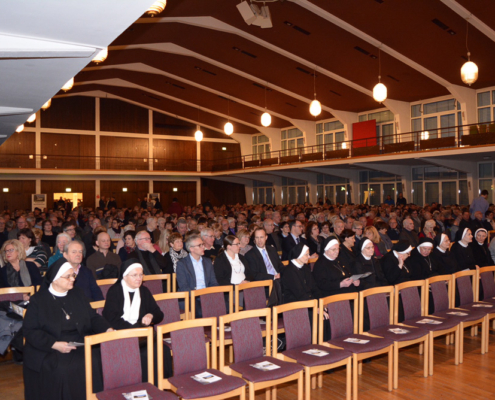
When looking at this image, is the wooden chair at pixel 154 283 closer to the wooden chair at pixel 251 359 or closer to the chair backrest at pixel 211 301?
the chair backrest at pixel 211 301

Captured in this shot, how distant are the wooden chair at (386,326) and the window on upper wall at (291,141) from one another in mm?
19774

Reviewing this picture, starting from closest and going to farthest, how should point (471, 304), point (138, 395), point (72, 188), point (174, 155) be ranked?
point (138, 395) → point (471, 304) → point (72, 188) → point (174, 155)

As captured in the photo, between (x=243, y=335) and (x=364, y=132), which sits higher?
(x=364, y=132)

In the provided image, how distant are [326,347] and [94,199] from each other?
76.6 ft

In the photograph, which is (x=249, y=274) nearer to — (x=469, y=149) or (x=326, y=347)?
(x=326, y=347)

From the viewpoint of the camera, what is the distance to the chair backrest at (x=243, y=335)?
381 cm

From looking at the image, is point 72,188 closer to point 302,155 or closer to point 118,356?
point 302,155

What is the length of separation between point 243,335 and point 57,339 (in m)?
1.49

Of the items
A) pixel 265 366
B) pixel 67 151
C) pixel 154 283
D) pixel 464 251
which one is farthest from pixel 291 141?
pixel 265 366

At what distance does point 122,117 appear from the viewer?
88.1ft

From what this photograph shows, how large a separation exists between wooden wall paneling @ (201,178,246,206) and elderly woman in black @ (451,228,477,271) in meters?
22.3

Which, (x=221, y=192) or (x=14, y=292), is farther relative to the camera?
(x=221, y=192)

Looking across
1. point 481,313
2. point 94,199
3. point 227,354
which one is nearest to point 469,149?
point 481,313

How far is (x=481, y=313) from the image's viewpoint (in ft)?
17.2
